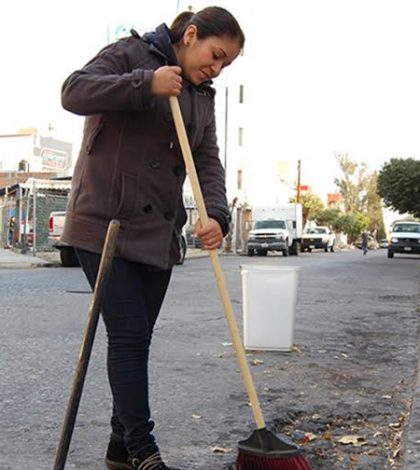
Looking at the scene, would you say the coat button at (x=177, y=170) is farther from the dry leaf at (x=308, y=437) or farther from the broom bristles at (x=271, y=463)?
the dry leaf at (x=308, y=437)

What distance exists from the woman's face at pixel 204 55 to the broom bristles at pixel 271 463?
1507 millimetres

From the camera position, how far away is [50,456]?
12.0 feet

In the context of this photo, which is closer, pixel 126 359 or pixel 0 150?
pixel 126 359

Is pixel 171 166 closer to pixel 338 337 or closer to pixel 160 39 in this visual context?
pixel 160 39

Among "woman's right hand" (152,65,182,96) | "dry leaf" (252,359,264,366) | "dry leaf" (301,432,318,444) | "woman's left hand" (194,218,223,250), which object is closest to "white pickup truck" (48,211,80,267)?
"dry leaf" (252,359,264,366)

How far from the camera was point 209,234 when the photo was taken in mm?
3092

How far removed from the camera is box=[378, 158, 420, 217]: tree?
108ft

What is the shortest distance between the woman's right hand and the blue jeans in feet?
2.19

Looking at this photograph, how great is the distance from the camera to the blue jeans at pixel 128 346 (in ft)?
9.68

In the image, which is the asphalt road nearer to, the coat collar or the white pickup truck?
the coat collar

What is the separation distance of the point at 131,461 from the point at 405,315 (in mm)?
7530

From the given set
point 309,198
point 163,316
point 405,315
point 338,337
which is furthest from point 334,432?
point 309,198

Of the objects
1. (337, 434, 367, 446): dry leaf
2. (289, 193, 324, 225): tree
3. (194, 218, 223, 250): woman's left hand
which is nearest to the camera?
(194, 218, 223, 250): woman's left hand

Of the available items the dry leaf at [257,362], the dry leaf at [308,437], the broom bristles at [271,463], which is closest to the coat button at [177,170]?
the broom bristles at [271,463]
